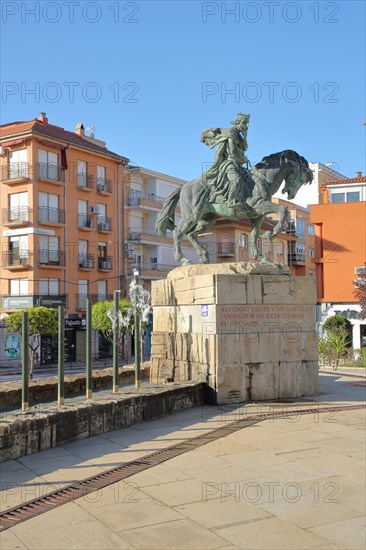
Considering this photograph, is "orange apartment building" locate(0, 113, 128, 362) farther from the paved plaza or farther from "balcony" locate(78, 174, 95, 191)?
the paved plaza

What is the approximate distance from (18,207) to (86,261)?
5.73 metres

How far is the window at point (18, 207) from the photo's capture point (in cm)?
3781

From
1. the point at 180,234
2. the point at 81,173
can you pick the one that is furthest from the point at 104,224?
the point at 180,234

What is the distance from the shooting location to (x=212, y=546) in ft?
15.5

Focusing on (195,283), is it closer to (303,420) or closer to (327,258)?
(303,420)

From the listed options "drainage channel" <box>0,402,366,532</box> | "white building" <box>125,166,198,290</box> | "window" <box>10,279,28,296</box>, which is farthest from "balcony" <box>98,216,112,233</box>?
"drainage channel" <box>0,402,366,532</box>

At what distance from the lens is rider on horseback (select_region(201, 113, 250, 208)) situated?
11773mm

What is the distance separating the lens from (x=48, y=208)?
38781 millimetres

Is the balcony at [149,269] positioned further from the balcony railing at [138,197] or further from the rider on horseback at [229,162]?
the rider on horseback at [229,162]

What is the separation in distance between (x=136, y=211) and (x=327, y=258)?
15.2 metres

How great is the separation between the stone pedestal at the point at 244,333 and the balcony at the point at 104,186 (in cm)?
3171

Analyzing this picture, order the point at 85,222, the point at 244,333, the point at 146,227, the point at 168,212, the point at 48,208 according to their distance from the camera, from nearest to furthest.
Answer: the point at 244,333 < the point at 168,212 < the point at 48,208 < the point at 85,222 < the point at 146,227

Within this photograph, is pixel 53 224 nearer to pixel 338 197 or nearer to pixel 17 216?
pixel 17 216

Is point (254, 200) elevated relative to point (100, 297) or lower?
elevated
